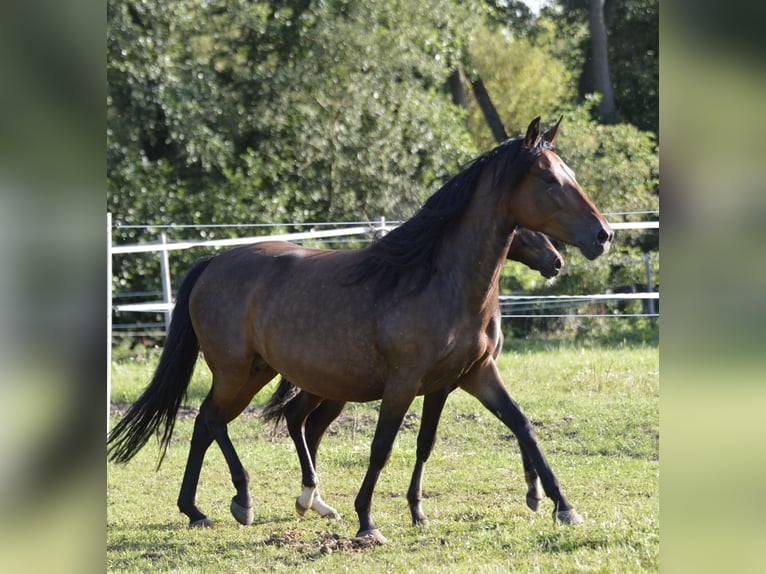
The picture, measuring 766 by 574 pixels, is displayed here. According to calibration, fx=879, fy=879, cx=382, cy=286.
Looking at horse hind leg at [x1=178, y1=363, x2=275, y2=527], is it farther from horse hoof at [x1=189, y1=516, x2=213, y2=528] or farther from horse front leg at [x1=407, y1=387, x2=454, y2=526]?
horse front leg at [x1=407, y1=387, x2=454, y2=526]

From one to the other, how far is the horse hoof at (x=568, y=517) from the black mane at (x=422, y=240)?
1523 mm

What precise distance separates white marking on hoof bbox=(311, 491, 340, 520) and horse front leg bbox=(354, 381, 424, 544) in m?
0.62

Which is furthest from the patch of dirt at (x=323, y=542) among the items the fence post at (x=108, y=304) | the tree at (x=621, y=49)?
the tree at (x=621, y=49)

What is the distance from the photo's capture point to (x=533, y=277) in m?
15.6

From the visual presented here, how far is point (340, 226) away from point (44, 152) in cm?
1330

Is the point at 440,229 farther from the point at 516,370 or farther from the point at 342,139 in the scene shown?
the point at 342,139

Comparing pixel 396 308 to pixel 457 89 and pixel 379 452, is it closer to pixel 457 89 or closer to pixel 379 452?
pixel 379 452

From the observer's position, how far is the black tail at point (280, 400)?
245 inches

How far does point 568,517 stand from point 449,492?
4.27ft

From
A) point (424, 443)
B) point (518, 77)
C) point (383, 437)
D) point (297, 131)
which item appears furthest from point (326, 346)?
point (518, 77)

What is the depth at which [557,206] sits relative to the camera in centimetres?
474

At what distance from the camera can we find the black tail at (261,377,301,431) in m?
6.21

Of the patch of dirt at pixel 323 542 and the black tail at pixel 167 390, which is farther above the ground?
the black tail at pixel 167 390

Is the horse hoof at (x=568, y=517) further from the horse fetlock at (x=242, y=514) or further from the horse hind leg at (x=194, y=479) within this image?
the horse hind leg at (x=194, y=479)
